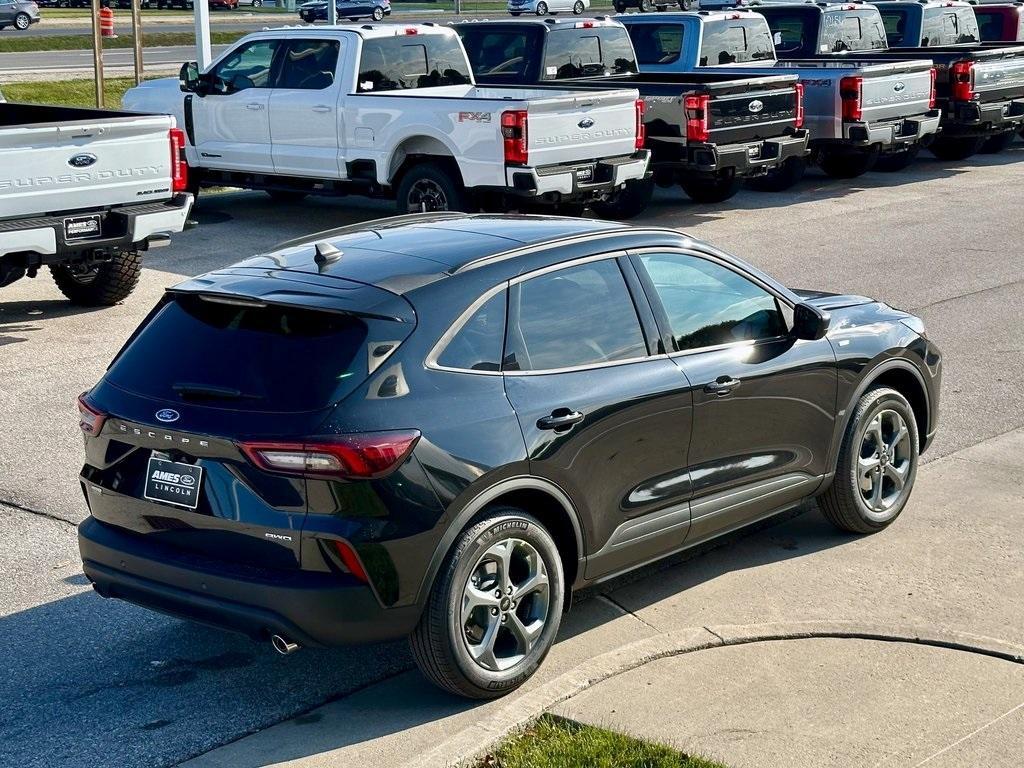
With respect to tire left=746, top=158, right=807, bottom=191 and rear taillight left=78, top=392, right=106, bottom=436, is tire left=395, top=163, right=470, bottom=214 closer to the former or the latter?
tire left=746, top=158, right=807, bottom=191

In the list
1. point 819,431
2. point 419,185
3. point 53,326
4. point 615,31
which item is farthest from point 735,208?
point 819,431

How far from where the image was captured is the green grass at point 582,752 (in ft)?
14.8

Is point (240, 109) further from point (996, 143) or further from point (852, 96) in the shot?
point (996, 143)

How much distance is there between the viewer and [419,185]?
1512 centimetres

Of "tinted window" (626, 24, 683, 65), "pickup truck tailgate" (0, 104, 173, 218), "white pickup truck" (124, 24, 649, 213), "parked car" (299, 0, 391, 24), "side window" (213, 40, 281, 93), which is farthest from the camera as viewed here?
"parked car" (299, 0, 391, 24)

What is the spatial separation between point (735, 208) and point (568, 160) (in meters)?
3.70

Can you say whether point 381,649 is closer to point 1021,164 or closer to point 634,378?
point 634,378

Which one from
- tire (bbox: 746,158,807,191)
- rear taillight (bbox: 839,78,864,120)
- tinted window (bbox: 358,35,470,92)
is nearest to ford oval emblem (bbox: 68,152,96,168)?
tinted window (bbox: 358,35,470,92)

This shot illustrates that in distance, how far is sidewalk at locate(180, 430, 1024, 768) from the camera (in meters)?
4.73

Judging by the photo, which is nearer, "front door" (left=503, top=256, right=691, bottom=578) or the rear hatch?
the rear hatch

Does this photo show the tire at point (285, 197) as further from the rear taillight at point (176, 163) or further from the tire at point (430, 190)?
the rear taillight at point (176, 163)

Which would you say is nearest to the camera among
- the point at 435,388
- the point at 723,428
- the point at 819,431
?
the point at 435,388

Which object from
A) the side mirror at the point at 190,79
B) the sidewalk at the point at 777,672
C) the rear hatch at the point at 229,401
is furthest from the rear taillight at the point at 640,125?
the rear hatch at the point at 229,401

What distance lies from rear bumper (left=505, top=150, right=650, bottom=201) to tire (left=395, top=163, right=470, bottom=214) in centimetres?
75
